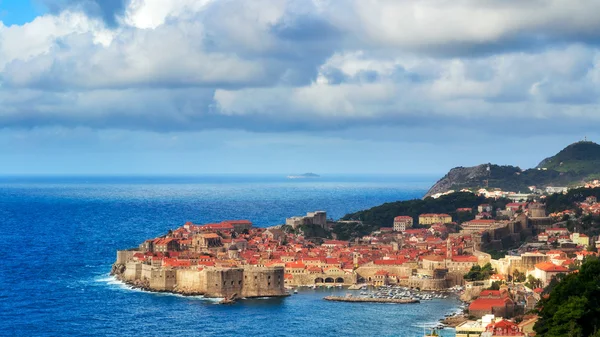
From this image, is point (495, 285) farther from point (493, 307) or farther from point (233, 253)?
point (233, 253)

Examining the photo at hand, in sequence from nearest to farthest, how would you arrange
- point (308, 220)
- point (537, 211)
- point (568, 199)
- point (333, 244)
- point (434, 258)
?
point (434, 258) → point (333, 244) → point (537, 211) → point (308, 220) → point (568, 199)

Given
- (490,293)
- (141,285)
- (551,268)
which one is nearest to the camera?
(490,293)

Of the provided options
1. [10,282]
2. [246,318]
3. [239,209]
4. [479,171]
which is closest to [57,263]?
[10,282]

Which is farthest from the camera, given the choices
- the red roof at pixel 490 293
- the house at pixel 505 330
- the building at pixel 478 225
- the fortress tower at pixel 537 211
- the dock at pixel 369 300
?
the fortress tower at pixel 537 211

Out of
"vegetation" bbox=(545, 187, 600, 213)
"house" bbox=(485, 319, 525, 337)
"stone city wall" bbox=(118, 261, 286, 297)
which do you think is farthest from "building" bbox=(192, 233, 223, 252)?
"house" bbox=(485, 319, 525, 337)

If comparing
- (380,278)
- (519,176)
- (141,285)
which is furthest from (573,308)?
(519,176)

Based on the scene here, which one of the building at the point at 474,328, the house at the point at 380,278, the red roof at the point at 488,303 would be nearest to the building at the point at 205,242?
the house at the point at 380,278

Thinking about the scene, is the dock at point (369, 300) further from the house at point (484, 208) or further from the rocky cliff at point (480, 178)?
the rocky cliff at point (480, 178)
